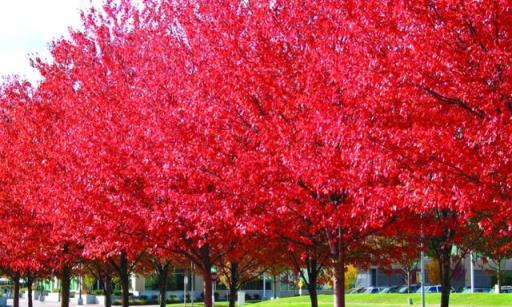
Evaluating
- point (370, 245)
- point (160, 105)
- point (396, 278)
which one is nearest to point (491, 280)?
point (396, 278)

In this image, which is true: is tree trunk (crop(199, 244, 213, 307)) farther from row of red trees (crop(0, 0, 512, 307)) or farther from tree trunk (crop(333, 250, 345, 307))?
tree trunk (crop(333, 250, 345, 307))

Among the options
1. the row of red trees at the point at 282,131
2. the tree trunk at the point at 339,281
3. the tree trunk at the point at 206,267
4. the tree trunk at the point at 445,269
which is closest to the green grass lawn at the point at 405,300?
the tree trunk at the point at 445,269

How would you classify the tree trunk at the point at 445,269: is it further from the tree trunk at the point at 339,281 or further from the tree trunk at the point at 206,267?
the tree trunk at the point at 206,267

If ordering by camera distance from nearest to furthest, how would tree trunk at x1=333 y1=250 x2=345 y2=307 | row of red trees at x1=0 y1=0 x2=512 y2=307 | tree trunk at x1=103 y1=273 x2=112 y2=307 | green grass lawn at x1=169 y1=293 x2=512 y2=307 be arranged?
row of red trees at x1=0 y1=0 x2=512 y2=307 < tree trunk at x1=333 y1=250 x2=345 y2=307 < tree trunk at x1=103 y1=273 x2=112 y2=307 < green grass lawn at x1=169 y1=293 x2=512 y2=307

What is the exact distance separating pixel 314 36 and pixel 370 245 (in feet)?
28.0

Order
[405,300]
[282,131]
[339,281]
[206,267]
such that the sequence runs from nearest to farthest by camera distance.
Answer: [282,131] < [339,281] < [206,267] < [405,300]

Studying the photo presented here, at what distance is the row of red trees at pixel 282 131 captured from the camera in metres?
11.6

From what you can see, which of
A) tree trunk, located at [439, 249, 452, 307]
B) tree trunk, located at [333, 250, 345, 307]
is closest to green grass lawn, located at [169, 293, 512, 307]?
tree trunk, located at [439, 249, 452, 307]

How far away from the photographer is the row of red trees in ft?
37.9

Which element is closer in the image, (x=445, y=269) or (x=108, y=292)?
(x=445, y=269)

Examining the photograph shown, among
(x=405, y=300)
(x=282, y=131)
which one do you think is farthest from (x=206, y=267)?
(x=405, y=300)

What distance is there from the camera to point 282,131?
14.3 meters

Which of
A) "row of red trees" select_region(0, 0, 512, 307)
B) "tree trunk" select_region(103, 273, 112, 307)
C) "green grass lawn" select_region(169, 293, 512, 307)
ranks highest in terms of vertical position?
"row of red trees" select_region(0, 0, 512, 307)

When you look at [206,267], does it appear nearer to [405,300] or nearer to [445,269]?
[445,269]
